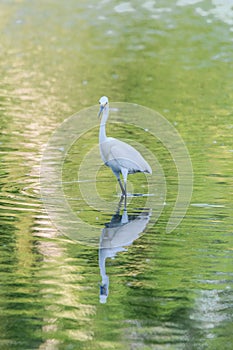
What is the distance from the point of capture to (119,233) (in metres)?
10.5

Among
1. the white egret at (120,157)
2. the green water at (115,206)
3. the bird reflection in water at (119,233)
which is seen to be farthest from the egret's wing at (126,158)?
the bird reflection in water at (119,233)

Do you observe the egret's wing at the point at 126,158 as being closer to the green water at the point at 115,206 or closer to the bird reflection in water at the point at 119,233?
the green water at the point at 115,206

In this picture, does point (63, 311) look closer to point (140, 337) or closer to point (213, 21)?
point (140, 337)

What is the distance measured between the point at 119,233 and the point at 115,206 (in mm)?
1378

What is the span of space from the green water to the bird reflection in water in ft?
0.32

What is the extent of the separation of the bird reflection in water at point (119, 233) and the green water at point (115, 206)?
0.32 feet

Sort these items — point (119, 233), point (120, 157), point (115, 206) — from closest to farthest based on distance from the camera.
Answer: point (119, 233)
point (115, 206)
point (120, 157)

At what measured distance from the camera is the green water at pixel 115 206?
7.55 meters

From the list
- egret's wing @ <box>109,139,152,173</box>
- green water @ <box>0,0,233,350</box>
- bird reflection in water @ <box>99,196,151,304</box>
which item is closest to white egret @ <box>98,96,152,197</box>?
egret's wing @ <box>109,139,152,173</box>

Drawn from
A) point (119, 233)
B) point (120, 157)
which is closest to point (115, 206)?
point (120, 157)

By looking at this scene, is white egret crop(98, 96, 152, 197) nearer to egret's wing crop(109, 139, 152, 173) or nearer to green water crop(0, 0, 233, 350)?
egret's wing crop(109, 139, 152, 173)

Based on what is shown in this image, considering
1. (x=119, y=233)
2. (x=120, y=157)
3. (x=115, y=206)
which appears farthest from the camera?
(x=120, y=157)

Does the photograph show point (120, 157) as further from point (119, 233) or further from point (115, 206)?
point (119, 233)

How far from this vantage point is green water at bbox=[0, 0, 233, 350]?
24.8 ft
